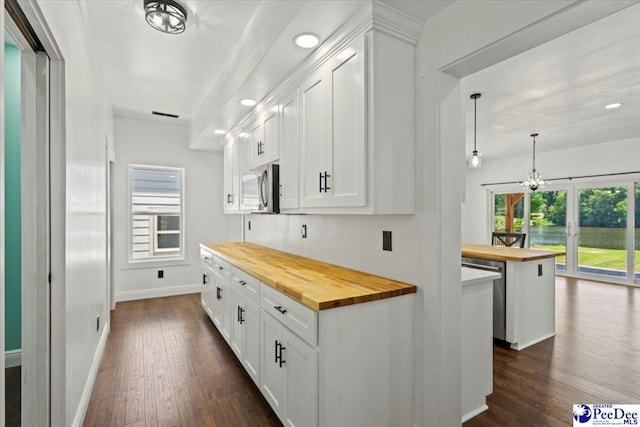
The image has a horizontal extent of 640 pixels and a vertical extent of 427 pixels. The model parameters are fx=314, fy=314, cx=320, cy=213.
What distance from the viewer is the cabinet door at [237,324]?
100 inches

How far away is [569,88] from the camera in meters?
3.52

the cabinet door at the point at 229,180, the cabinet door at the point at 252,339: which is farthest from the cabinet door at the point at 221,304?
the cabinet door at the point at 229,180

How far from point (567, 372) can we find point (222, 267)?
3190 millimetres

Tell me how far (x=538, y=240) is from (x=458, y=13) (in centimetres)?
742

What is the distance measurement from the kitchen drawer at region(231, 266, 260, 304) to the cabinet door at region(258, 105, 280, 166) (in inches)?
40.9

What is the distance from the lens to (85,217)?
87.1 inches

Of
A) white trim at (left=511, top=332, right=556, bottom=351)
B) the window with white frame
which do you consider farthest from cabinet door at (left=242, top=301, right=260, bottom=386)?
the window with white frame

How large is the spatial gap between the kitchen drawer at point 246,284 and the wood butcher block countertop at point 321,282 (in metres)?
0.06

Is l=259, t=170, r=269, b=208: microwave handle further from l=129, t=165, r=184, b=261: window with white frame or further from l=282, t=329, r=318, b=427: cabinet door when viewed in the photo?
l=129, t=165, r=184, b=261: window with white frame

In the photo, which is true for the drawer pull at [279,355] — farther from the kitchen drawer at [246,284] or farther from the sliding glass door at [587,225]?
the sliding glass door at [587,225]

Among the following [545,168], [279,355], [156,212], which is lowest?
[279,355]

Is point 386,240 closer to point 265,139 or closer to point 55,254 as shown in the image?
point 265,139

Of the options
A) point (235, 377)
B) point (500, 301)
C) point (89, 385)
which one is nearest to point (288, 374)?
point (235, 377)

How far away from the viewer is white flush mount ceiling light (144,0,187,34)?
2178 mm
